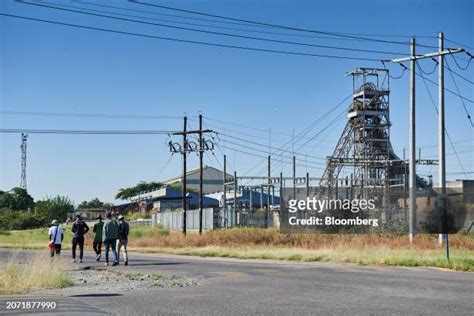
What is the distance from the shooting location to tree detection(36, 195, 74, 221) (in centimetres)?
8777

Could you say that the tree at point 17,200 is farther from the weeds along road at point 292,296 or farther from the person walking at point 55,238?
the weeds along road at point 292,296

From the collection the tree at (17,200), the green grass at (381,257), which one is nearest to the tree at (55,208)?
the tree at (17,200)

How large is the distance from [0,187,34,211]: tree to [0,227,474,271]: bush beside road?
67392 millimetres

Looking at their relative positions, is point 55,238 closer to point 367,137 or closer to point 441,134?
point 441,134

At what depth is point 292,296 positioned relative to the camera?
1336 cm

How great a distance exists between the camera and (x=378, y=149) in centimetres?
5922

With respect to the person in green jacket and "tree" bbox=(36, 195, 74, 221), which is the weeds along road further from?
"tree" bbox=(36, 195, 74, 221)

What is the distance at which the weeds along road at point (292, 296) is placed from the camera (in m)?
11.3

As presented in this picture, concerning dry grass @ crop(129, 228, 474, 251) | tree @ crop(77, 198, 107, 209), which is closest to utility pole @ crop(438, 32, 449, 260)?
dry grass @ crop(129, 228, 474, 251)

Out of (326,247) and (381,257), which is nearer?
(381,257)

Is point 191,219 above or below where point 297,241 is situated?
above

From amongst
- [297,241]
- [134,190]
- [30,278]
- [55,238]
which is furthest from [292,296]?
[134,190]

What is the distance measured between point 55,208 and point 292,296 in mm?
80223

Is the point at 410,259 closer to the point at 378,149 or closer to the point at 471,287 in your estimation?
the point at 471,287
